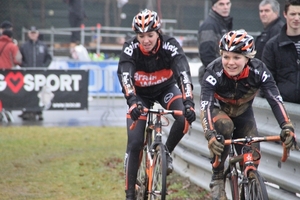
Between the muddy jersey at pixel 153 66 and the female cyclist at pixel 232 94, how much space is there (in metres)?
0.86

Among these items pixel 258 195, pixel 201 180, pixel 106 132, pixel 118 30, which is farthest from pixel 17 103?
pixel 258 195

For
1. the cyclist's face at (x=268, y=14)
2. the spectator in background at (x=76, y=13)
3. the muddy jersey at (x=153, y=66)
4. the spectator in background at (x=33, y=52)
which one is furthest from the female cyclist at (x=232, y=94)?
the spectator in background at (x=76, y=13)

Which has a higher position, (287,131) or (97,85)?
(287,131)

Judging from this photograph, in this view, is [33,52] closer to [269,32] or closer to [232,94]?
[269,32]

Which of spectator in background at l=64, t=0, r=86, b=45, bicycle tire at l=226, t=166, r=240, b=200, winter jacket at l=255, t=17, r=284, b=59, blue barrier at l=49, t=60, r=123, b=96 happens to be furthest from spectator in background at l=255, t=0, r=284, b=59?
spectator in background at l=64, t=0, r=86, b=45

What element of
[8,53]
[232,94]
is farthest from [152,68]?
[8,53]

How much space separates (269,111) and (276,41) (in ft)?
2.84

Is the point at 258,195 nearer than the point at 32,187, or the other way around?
the point at 258,195

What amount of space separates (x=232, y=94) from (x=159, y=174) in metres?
1.21

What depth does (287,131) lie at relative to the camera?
5.84 meters

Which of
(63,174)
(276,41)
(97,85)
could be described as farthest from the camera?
(97,85)

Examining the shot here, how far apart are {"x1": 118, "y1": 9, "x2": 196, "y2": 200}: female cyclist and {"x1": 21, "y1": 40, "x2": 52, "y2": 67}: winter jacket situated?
32.0ft

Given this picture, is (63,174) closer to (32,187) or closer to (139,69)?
(32,187)

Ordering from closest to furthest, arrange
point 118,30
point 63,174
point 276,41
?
point 276,41 < point 63,174 < point 118,30
